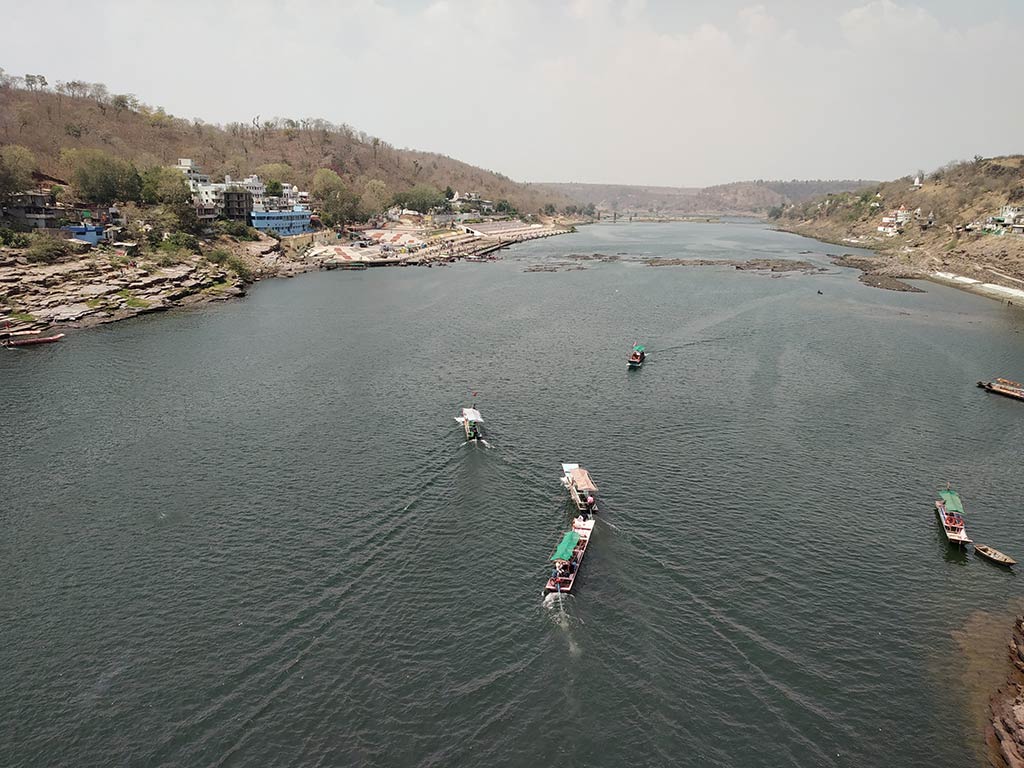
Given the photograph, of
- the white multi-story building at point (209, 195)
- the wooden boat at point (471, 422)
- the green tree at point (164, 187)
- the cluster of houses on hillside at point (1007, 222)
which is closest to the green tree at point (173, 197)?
the green tree at point (164, 187)

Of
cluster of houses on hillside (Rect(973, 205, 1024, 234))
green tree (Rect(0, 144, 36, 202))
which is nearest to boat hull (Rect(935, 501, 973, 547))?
green tree (Rect(0, 144, 36, 202))

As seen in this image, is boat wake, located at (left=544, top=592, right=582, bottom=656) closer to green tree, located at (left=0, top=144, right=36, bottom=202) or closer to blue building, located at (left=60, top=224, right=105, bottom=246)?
blue building, located at (left=60, top=224, right=105, bottom=246)

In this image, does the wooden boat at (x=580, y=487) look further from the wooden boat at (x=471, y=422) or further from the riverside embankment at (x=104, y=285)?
the riverside embankment at (x=104, y=285)

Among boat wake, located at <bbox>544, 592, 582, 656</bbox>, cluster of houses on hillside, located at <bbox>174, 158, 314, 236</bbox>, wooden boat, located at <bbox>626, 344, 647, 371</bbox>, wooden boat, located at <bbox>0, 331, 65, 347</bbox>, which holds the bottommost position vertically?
boat wake, located at <bbox>544, 592, 582, 656</bbox>

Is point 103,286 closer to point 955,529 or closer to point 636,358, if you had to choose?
point 636,358

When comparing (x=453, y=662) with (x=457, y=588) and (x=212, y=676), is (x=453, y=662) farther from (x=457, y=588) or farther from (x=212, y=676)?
(x=212, y=676)

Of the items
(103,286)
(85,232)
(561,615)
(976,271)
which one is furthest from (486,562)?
(976,271)

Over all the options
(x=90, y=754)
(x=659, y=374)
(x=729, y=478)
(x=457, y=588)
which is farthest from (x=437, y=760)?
(x=659, y=374)
